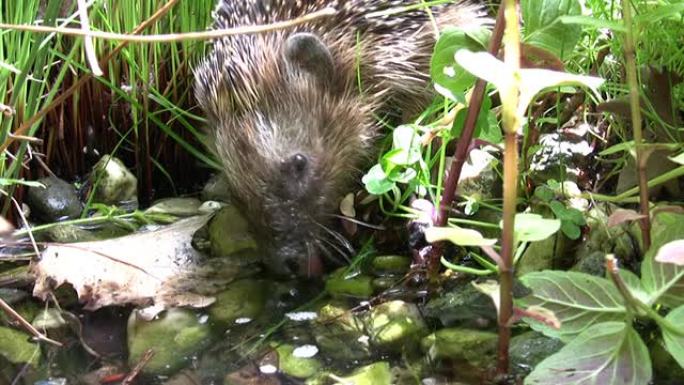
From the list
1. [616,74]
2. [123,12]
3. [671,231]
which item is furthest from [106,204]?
[671,231]

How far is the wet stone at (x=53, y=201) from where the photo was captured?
10.6 feet

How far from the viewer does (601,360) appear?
1.53 m

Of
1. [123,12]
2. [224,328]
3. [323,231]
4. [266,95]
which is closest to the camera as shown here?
[224,328]

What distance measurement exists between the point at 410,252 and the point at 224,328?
627 mm

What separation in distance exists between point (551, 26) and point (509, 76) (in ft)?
1.61

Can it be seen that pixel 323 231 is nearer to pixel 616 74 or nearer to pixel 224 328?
pixel 224 328

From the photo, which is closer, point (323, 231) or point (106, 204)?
point (323, 231)

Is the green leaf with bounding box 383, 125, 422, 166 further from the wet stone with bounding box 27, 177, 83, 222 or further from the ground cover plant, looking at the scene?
the wet stone with bounding box 27, 177, 83, 222

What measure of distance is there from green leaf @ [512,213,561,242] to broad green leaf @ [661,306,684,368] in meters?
0.27

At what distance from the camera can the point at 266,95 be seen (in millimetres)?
3062

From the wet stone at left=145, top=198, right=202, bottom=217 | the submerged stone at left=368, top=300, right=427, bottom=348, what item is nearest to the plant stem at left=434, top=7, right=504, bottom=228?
the submerged stone at left=368, top=300, right=427, bottom=348

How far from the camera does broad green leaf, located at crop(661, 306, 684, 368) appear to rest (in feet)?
4.95

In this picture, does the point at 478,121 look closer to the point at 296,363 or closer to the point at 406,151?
the point at 406,151

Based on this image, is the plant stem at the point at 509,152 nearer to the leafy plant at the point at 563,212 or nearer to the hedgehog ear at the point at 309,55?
the leafy plant at the point at 563,212
